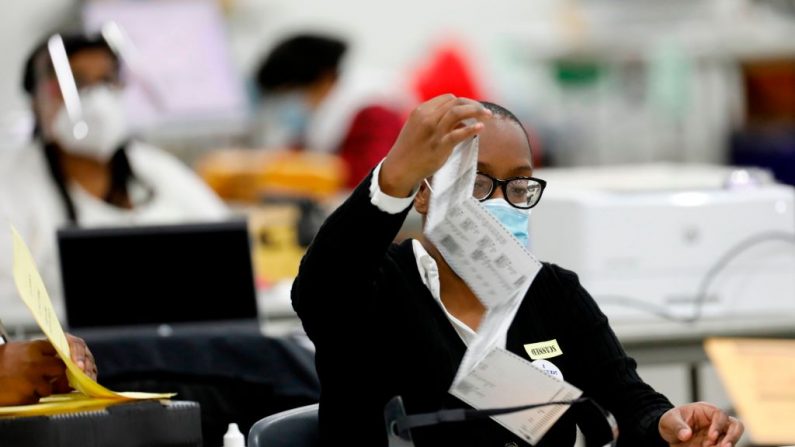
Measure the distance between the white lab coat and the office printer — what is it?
0.98m

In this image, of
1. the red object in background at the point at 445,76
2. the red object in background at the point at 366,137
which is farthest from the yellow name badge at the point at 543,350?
the red object in background at the point at 445,76

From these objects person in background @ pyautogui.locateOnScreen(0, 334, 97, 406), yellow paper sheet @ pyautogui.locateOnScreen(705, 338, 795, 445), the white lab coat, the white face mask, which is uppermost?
person in background @ pyautogui.locateOnScreen(0, 334, 97, 406)

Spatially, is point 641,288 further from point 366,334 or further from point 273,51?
point 273,51

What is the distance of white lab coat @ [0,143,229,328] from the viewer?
136 inches

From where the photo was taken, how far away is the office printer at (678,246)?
9.82ft

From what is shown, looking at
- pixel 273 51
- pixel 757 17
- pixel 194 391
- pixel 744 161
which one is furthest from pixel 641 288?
pixel 757 17

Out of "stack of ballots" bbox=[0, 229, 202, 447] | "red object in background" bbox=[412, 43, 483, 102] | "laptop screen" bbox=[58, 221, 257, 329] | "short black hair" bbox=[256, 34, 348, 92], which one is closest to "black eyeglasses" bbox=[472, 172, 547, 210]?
"stack of ballots" bbox=[0, 229, 202, 447]

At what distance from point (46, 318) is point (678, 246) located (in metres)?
1.86

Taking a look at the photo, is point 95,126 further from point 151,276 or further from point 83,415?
point 83,415

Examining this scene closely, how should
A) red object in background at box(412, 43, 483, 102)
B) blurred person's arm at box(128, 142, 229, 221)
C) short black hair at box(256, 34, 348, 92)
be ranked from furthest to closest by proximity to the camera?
red object in background at box(412, 43, 483, 102) → short black hair at box(256, 34, 348, 92) → blurred person's arm at box(128, 142, 229, 221)

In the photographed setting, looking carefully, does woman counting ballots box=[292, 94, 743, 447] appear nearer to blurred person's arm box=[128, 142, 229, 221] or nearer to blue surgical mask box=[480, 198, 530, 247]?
blue surgical mask box=[480, 198, 530, 247]

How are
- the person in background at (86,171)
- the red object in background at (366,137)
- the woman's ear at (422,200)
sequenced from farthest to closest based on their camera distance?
1. the red object in background at (366,137)
2. the person in background at (86,171)
3. the woman's ear at (422,200)

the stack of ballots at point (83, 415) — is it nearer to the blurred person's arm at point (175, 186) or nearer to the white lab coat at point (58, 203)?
the white lab coat at point (58, 203)

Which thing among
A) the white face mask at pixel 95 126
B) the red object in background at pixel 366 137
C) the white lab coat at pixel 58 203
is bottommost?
the red object in background at pixel 366 137
